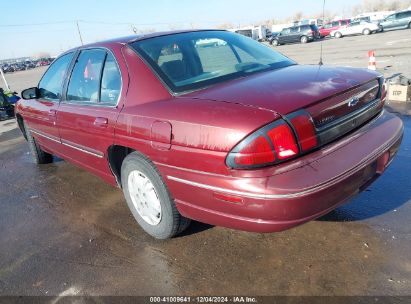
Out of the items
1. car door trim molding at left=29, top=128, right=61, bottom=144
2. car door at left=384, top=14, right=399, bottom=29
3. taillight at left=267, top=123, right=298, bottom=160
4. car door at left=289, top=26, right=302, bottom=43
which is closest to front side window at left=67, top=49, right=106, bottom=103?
car door trim molding at left=29, top=128, right=61, bottom=144

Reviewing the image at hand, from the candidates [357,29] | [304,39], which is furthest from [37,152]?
[357,29]

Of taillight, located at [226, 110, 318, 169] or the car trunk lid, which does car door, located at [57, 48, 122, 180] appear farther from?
taillight, located at [226, 110, 318, 169]

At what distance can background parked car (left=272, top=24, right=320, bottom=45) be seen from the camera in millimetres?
34094

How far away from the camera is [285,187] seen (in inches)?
84.3

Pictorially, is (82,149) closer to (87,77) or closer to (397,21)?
(87,77)

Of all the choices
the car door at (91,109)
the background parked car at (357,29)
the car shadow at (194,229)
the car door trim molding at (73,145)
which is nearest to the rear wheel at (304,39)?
the background parked car at (357,29)

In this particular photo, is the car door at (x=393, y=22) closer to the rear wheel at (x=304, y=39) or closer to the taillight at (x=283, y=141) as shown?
the rear wheel at (x=304, y=39)

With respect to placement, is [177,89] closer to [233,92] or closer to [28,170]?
[233,92]

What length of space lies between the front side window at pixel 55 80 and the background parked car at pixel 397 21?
109 ft

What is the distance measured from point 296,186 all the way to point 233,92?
0.78 metres

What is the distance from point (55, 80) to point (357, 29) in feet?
115

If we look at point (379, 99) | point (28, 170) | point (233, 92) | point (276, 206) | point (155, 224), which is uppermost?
point (233, 92)

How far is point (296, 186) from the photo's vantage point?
7.04 feet

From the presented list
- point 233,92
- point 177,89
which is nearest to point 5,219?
point 177,89
